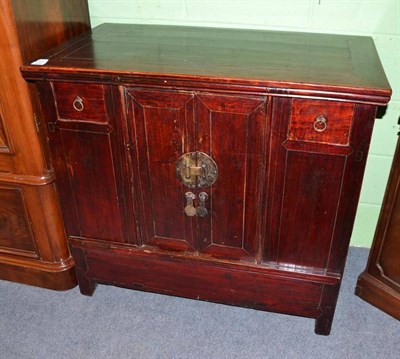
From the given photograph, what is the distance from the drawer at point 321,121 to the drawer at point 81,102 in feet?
2.02

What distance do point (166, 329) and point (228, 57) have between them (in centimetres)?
111

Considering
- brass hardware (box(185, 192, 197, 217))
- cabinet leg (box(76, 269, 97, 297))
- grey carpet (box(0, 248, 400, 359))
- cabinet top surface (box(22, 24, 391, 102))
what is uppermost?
cabinet top surface (box(22, 24, 391, 102))

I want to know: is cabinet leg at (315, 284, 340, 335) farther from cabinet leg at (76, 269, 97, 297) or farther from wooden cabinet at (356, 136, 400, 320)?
cabinet leg at (76, 269, 97, 297)

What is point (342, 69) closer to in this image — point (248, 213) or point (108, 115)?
point (248, 213)

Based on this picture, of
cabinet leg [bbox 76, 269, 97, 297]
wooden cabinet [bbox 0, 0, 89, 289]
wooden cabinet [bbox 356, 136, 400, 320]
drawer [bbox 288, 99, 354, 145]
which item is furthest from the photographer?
cabinet leg [bbox 76, 269, 97, 297]

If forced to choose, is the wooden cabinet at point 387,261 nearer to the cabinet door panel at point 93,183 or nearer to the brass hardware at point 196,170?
the brass hardware at point 196,170

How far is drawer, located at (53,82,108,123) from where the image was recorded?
4.83 ft

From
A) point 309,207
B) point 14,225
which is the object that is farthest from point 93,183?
point 309,207

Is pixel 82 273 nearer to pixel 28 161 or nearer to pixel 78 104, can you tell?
pixel 28 161

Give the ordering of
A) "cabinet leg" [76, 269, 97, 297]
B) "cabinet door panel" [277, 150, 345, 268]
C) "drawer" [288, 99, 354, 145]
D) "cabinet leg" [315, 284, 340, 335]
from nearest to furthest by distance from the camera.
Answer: "drawer" [288, 99, 354, 145] → "cabinet door panel" [277, 150, 345, 268] → "cabinet leg" [315, 284, 340, 335] → "cabinet leg" [76, 269, 97, 297]

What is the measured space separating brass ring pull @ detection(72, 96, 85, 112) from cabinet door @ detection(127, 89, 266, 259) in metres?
0.16

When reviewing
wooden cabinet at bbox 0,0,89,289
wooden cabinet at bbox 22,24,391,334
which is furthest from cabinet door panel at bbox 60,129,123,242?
wooden cabinet at bbox 0,0,89,289

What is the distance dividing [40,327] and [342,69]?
1539 millimetres

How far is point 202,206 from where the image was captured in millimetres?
1617
